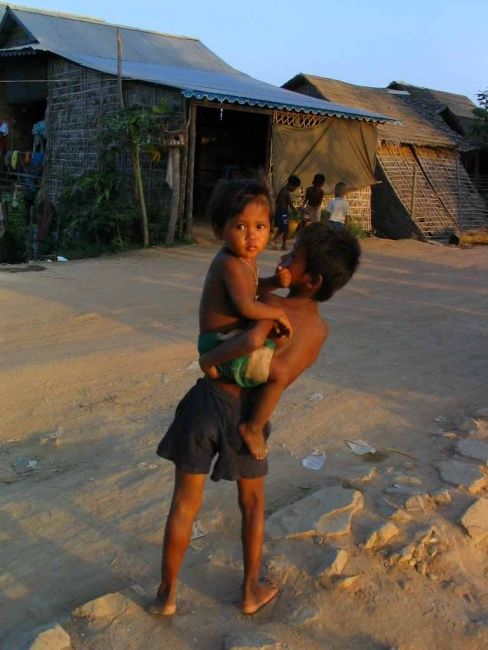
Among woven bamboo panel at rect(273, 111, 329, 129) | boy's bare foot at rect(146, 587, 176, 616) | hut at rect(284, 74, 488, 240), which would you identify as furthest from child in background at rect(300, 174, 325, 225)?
boy's bare foot at rect(146, 587, 176, 616)

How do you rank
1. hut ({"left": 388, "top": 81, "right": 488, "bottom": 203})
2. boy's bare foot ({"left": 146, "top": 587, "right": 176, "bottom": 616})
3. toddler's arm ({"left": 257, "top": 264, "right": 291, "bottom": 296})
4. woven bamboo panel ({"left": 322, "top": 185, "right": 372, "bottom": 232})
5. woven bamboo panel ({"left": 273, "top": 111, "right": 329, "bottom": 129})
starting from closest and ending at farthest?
→ toddler's arm ({"left": 257, "top": 264, "right": 291, "bottom": 296}) → boy's bare foot ({"left": 146, "top": 587, "right": 176, "bottom": 616}) → woven bamboo panel ({"left": 273, "top": 111, "right": 329, "bottom": 129}) → woven bamboo panel ({"left": 322, "top": 185, "right": 372, "bottom": 232}) → hut ({"left": 388, "top": 81, "right": 488, "bottom": 203})

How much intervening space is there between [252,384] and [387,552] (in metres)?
1.10

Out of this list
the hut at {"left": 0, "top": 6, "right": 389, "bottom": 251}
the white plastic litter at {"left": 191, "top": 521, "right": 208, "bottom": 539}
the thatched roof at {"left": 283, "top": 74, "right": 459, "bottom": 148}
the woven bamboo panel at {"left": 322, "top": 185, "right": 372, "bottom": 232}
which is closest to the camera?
the white plastic litter at {"left": 191, "top": 521, "right": 208, "bottom": 539}

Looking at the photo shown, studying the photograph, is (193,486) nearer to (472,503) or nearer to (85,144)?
(472,503)

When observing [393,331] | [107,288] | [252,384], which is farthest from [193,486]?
[107,288]

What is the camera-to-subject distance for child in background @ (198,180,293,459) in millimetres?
2096

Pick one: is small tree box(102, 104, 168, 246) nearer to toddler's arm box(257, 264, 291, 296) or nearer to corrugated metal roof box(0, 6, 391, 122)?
corrugated metal roof box(0, 6, 391, 122)

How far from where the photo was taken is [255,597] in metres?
2.41

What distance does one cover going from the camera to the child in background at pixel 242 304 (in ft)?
6.88

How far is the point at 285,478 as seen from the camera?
11.2 feet

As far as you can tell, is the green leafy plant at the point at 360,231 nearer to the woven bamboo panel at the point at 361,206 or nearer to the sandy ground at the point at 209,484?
the woven bamboo panel at the point at 361,206

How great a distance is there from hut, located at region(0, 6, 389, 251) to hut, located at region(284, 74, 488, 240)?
1.99 metres

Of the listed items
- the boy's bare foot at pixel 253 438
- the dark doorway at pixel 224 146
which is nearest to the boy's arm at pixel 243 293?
the boy's bare foot at pixel 253 438

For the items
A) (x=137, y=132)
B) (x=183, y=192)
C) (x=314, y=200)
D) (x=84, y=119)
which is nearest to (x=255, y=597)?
(x=314, y=200)
